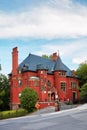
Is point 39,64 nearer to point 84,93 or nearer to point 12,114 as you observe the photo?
point 84,93

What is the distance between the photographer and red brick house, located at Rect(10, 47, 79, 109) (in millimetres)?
79794

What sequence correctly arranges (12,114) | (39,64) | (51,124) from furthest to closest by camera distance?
(39,64)
(12,114)
(51,124)

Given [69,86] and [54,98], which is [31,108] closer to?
[54,98]

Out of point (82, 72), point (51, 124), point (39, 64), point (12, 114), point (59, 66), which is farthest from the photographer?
point (82, 72)

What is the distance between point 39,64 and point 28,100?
48.8 feet

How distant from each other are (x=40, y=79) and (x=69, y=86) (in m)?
10.7

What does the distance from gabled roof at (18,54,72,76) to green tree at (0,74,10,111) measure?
23.3ft

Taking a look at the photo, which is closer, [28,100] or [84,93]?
[28,100]

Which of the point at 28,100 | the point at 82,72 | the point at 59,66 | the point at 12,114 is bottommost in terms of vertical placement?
the point at 12,114

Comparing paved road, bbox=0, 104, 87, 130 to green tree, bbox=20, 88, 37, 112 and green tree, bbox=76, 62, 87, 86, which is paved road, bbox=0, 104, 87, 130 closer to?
green tree, bbox=20, 88, 37, 112

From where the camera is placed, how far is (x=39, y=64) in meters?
82.2

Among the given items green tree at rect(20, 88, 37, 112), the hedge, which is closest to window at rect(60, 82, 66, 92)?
green tree at rect(20, 88, 37, 112)

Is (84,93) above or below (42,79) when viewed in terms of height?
below

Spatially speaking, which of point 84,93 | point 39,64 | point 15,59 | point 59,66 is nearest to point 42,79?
point 39,64
